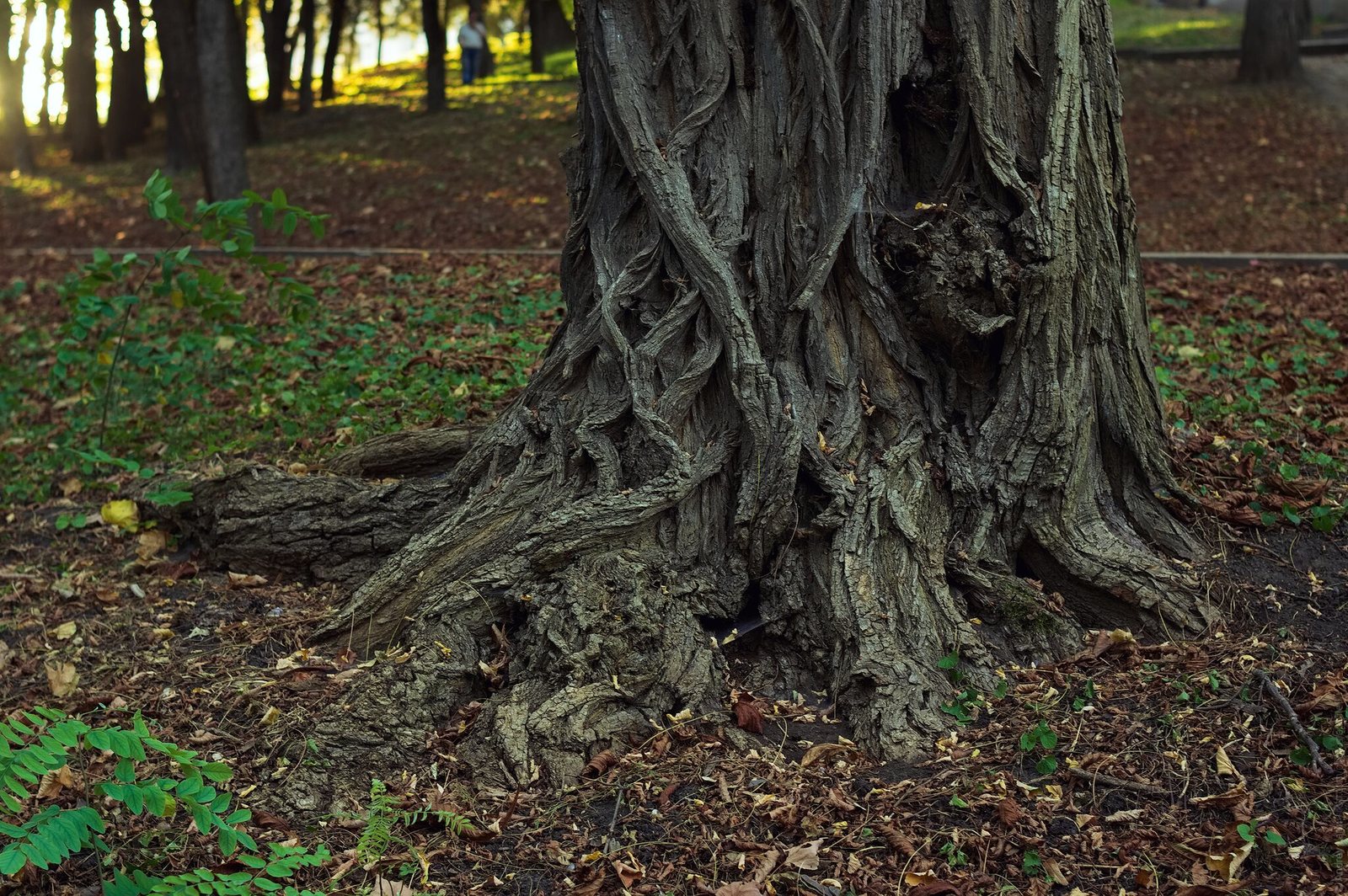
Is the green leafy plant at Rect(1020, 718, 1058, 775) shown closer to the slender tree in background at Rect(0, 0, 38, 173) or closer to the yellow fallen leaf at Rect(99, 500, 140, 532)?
the yellow fallen leaf at Rect(99, 500, 140, 532)

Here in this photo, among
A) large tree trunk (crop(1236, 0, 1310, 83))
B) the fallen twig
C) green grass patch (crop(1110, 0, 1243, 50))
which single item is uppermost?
green grass patch (crop(1110, 0, 1243, 50))

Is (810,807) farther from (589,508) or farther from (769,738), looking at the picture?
(589,508)

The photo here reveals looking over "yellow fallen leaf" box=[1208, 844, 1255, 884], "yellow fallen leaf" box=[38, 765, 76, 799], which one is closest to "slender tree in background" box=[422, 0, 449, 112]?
"yellow fallen leaf" box=[38, 765, 76, 799]

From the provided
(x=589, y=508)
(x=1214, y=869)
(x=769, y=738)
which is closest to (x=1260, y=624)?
(x=1214, y=869)

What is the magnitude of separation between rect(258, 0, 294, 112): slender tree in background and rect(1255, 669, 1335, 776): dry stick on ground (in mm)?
25739

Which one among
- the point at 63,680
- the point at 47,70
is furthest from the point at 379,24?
the point at 63,680

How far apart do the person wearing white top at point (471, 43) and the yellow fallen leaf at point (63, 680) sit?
23.6 meters

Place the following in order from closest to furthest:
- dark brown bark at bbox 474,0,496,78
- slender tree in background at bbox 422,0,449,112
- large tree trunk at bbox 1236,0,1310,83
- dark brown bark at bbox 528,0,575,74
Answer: large tree trunk at bbox 1236,0,1310,83
slender tree in background at bbox 422,0,449,112
dark brown bark at bbox 474,0,496,78
dark brown bark at bbox 528,0,575,74

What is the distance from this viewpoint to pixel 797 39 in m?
4.01

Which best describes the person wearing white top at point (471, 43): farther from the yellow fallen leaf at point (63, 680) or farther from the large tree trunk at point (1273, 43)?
the yellow fallen leaf at point (63, 680)

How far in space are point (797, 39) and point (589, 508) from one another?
69.5 inches

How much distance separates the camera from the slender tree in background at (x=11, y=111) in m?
23.6

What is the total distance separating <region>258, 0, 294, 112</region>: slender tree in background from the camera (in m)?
25.1

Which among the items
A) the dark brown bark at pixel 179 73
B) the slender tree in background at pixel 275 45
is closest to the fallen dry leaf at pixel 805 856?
the dark brown bark at pixel 179 73
